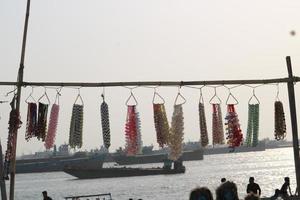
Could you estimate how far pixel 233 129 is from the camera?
14.1m

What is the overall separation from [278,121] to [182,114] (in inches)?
78.3

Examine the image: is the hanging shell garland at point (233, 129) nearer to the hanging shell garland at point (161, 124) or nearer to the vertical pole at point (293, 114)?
the hanging shell garland at point (161, 124)

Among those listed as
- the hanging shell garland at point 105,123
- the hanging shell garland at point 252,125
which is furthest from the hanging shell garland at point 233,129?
the hanging shell garland at point 105,123

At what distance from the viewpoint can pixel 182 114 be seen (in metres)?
14.0

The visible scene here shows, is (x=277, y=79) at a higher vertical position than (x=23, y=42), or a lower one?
lower

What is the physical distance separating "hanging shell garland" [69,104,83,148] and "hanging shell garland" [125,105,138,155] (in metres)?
1.05

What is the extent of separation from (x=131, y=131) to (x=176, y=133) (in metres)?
0.99

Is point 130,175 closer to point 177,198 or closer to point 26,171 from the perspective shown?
point 177,198

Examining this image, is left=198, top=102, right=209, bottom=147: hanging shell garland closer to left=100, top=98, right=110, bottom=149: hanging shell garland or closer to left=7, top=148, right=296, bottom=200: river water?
left=100, top=98, right=110, bottom=149: hanging shell garland

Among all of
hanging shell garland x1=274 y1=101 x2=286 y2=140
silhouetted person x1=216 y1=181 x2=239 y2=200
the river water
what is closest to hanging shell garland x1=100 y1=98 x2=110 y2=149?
hanging shell garland x1=274 y1=101 x2=286 y2=140

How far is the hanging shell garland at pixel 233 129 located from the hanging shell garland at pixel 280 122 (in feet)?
2.65

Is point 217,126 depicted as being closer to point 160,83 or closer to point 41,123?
point 160,83

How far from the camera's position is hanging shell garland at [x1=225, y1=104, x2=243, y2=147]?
14.1 metres

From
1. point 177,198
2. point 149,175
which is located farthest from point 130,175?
point 177,198
